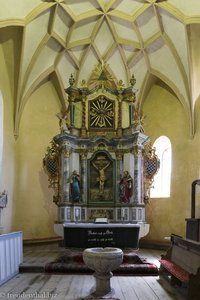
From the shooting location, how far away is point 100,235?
973 centimetres

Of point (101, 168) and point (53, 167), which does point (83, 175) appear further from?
point (53, 167)

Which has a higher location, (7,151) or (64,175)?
(7,151)

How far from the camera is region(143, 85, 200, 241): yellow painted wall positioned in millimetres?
13062

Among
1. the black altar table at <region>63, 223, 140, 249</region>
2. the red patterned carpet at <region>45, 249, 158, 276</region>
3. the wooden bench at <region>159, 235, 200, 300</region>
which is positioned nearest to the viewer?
the wooden bench at <region>159, 235, 200, 300</region>

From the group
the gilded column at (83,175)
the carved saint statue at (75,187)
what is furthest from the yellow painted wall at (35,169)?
the gilded column at (83,175)

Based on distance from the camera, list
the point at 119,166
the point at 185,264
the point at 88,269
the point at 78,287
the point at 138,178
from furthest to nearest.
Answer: the point at 119,166, the point at 138,178, the point at 88,269, the point at 78,287, the point at 185,264

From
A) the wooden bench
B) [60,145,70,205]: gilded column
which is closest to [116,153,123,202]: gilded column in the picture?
[60,145,70,205]: gilded column

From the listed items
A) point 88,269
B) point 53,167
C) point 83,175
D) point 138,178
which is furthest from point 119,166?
point 88,269

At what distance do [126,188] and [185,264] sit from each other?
4.79 meters

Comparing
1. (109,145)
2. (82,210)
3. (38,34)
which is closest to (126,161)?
(109,145)

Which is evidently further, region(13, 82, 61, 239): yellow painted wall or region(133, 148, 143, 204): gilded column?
region(13, 82, 61, 239): yellow painted wall

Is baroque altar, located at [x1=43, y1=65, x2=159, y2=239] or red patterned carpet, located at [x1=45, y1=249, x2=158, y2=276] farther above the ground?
baroque altar, located at [x1=43, y1=65, x2=159, y2=239]

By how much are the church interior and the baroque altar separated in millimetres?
33

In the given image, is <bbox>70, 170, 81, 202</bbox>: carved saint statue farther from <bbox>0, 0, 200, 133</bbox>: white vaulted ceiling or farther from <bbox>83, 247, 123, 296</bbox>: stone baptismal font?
<bbox>83, 247, 123, 296</bbox>: stone baptismal font
